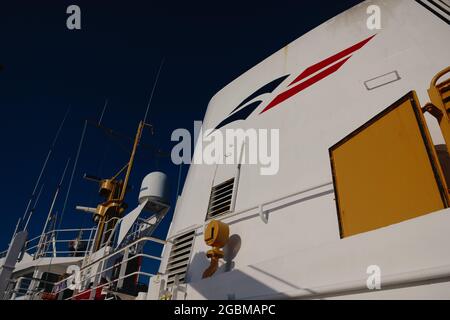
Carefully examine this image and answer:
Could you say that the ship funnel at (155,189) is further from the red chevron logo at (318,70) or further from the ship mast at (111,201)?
the red chevron logo at (318,70)

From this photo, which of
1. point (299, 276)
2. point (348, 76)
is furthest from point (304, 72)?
point (299, 276)

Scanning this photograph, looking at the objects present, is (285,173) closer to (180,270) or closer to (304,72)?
(304,72)

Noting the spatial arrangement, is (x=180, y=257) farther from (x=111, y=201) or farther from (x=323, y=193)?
(x=111, y=201)

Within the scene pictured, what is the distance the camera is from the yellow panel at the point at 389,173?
323 centimetres

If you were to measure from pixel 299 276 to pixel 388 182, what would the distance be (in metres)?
1.40

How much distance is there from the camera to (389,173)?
11.9ft

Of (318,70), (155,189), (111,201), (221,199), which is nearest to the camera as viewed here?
(318,70)

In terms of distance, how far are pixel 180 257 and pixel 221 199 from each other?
4.70 feet

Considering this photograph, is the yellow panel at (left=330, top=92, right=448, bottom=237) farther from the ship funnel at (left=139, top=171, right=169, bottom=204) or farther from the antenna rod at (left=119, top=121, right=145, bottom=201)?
the antenna rod at (left=119, top=121, right=145, bottom=201)

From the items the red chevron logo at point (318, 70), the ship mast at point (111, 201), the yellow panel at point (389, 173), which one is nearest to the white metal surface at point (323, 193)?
the red chevron logo at point (318, 70)

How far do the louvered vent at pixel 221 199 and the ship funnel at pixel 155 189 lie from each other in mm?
5342

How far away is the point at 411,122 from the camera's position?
→ 11.8 feet

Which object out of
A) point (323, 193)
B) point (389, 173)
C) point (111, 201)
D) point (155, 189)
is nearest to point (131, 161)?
point (111, 201)

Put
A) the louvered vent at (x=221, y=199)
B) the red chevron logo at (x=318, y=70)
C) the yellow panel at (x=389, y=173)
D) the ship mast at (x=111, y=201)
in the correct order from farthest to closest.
Result: 1. the ship mast at (x=111, y=201)
2. the louvered vent at (x=221, y=199)
3. the red chevron logo at (x=318, y=70)
4. the yellow panel at (x=389, y=173)
